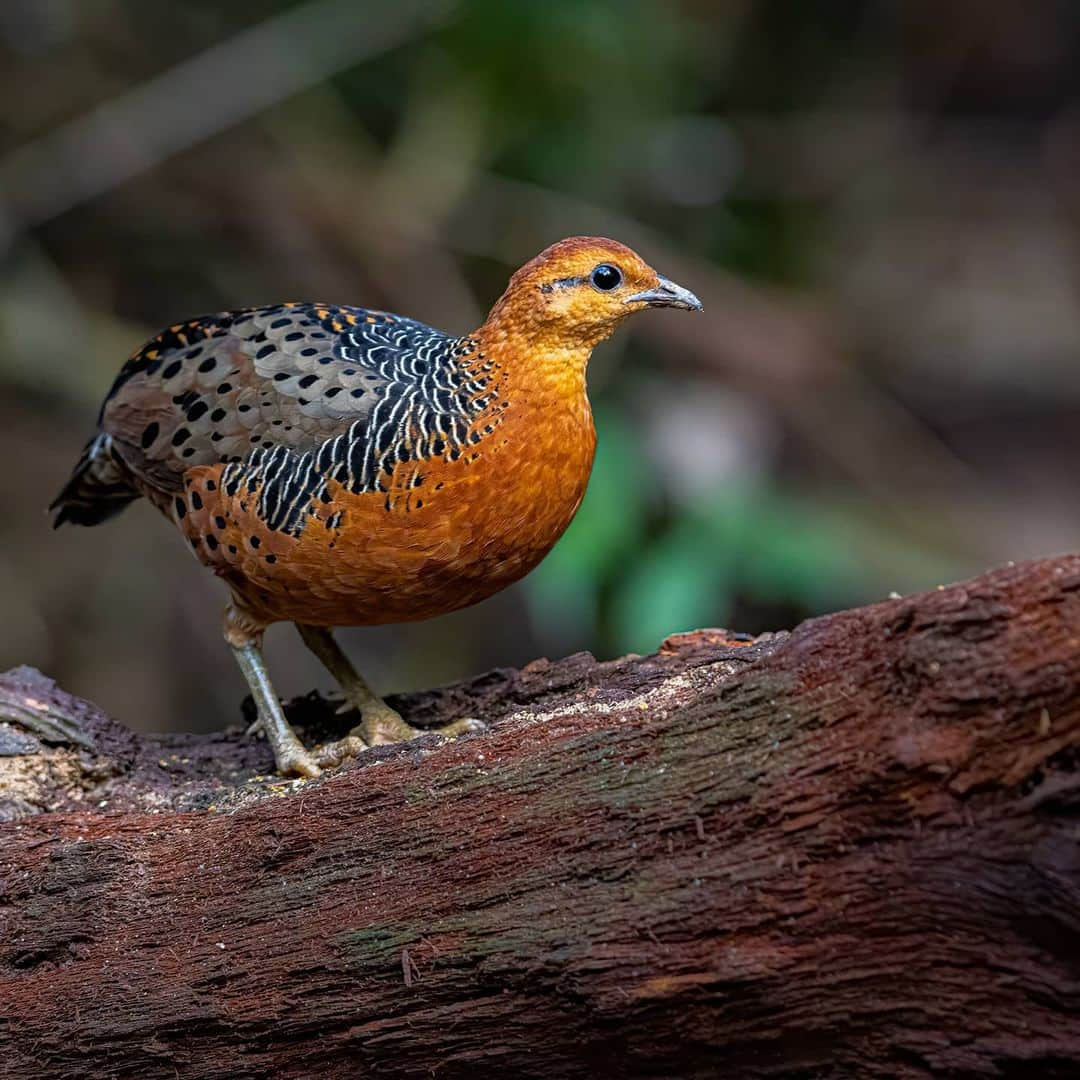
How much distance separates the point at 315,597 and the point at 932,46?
8.51m

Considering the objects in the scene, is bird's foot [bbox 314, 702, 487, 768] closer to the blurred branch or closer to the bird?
the bird

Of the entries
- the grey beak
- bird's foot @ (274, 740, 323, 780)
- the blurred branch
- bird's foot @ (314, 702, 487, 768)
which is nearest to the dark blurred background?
the blurred branch

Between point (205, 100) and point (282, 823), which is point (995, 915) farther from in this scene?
point (205, 100)

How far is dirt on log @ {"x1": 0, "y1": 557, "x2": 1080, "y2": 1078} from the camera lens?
9.66ft

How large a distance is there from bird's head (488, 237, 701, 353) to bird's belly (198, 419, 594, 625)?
15.1 inches

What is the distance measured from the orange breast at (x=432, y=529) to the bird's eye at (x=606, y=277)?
0.36 meters

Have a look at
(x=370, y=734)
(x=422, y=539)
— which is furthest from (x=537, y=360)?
(x=370, y=734)

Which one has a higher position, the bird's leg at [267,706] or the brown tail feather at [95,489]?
the brown tail feather at [95,489]

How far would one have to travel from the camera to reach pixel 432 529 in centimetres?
454

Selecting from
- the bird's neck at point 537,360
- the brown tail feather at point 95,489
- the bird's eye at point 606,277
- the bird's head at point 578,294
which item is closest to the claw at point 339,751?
the brown tail feather at point 95,489

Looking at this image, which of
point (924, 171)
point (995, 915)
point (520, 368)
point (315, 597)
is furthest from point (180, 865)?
point (924, 171)

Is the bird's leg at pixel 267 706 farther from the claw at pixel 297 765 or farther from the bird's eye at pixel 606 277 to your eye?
the bird's eye at pixel 606 277

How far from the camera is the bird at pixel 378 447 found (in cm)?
458

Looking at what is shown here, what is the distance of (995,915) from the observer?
2.95 meters
